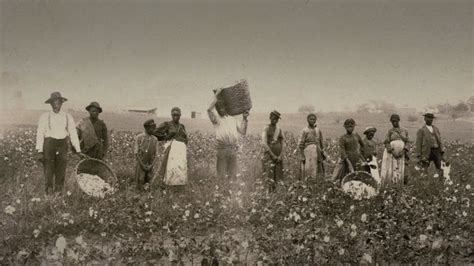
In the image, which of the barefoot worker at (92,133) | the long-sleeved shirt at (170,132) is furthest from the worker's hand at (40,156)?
the long-sleeved shirt at (170,132)

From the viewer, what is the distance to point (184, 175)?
7824mm

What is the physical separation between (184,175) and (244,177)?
1382 millimetres

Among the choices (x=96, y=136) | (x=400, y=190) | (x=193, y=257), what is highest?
(x=96, y=136)

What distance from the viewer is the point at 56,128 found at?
292 inches

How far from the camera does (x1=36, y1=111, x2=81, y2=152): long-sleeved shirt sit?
290 inches

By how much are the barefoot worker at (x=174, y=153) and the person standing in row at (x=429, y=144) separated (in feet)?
16.9

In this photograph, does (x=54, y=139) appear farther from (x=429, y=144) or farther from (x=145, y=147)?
(x=429, y=144)

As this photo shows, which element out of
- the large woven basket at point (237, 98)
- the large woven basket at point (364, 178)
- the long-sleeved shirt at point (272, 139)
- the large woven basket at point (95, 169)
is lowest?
the large woven basket at point (364, 178)

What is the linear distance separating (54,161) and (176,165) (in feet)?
6.55

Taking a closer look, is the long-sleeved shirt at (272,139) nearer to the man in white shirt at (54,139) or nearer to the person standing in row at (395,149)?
the person standing in row at (395,149)

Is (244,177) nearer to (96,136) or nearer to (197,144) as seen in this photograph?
(96,136)

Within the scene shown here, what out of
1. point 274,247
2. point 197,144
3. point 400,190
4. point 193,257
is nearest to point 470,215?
point 400,190

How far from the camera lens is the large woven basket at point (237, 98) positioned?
305 inches

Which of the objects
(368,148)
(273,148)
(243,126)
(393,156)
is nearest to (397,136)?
(393,156)
